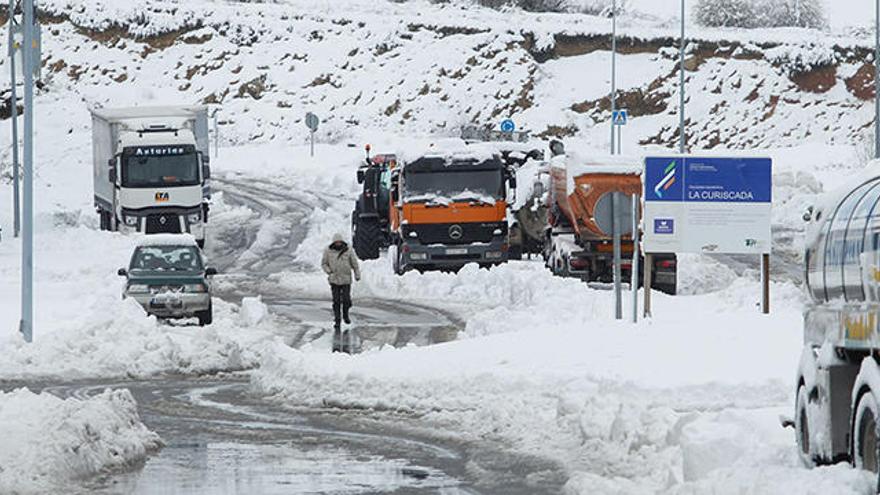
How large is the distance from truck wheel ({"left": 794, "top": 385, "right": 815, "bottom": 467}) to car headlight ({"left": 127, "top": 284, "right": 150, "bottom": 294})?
1935 centimetres

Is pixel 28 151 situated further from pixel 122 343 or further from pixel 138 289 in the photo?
pixel 138 289

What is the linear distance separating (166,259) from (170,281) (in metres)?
1.39

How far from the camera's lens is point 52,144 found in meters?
80.6

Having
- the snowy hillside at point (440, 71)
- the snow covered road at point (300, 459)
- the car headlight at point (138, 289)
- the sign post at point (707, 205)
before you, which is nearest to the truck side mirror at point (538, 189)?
the car headlight at point (138, 289)

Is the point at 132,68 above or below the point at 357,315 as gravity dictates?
above

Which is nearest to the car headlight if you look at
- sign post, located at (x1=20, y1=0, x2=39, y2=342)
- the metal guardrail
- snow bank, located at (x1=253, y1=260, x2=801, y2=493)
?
sign post, located at (x1=20, y1=0, x2=39, y2=342)

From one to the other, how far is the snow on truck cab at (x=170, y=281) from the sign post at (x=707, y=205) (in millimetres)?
8520

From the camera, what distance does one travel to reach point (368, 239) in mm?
44938

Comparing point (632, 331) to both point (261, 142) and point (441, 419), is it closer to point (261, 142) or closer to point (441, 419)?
point (441, 419)

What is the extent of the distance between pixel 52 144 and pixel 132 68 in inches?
581

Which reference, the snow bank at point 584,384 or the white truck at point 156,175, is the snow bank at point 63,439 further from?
the white truck at point 156,175

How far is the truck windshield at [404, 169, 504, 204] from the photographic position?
1519 inches

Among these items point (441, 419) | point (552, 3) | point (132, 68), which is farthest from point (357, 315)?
point (552, 3)

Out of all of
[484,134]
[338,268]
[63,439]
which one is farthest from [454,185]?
[484,134]
